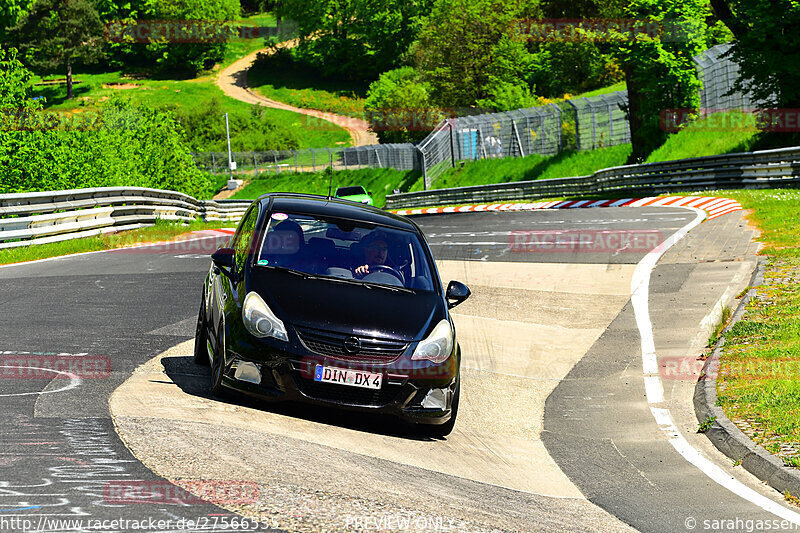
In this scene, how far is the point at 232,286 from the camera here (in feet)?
25.7

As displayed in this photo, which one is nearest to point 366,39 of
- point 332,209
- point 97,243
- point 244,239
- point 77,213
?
point 77,213

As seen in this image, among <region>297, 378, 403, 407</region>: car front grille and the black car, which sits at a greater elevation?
the black car

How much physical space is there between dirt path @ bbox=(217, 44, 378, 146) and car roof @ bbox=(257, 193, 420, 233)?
10110 centimetres

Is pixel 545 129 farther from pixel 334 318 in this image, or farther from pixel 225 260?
pixel 334 318

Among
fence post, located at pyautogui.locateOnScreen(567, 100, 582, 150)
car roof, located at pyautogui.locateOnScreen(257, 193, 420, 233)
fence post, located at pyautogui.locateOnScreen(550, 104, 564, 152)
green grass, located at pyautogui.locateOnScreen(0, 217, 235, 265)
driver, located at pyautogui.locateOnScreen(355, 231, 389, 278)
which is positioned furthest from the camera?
fence post, located at pyautogui.locateOnScreen(550, 104, 564, 152)

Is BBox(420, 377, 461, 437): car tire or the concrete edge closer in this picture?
the concrete edge

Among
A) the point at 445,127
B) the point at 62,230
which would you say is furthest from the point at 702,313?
the point at 445,127

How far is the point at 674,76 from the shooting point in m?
39.8

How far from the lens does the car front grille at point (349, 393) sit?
707 cm

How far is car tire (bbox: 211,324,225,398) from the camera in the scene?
740 cm

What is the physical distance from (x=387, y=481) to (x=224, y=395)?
2131 millimetres

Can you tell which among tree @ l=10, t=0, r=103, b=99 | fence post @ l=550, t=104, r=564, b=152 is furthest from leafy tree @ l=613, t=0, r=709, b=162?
tree @ l=10, t=0, r=103, b=99

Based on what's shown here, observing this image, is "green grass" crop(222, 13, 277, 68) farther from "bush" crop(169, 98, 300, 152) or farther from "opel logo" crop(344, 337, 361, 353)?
"opel logo" crop(344, 337, 361, 353)

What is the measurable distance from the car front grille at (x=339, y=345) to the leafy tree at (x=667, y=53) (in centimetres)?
3526
